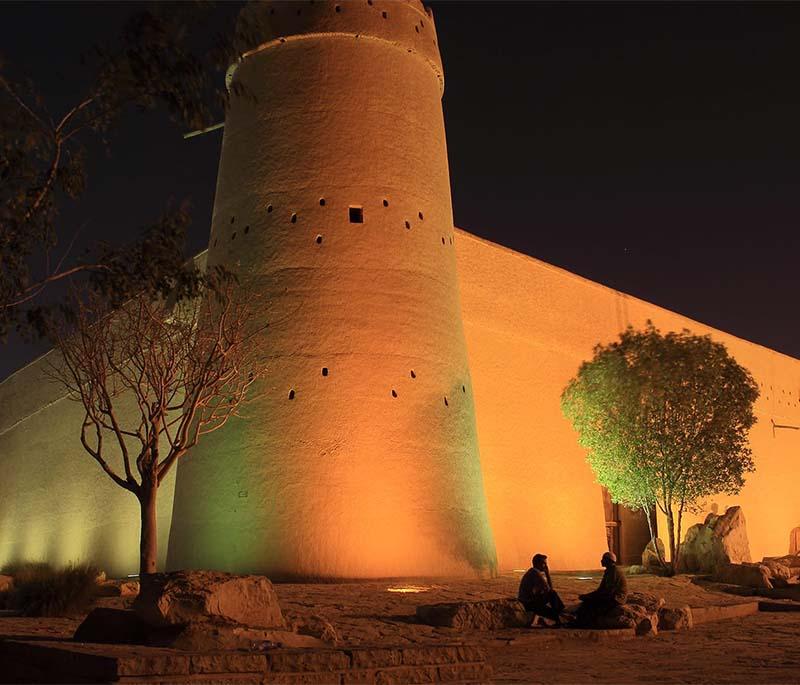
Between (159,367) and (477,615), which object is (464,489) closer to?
(159,367)

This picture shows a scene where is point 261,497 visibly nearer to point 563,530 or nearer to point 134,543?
point 134,543

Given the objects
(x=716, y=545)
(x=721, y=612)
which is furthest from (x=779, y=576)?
(x=721, y=612)

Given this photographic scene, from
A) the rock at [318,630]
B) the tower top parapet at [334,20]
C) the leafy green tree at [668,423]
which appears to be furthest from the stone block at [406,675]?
the leafy green tree at [668,423]

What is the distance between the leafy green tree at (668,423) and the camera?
20359mm

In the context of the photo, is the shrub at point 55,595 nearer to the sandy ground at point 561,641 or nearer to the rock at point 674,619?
the sandy ground at point 561,641

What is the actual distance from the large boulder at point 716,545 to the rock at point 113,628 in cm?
A: 1520

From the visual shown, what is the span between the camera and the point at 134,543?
21812 mm

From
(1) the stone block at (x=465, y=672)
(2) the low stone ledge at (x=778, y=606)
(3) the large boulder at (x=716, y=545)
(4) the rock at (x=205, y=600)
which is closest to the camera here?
(1) the stone block at (x=465, y=672)

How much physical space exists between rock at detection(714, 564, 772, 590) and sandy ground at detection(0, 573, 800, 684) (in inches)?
143

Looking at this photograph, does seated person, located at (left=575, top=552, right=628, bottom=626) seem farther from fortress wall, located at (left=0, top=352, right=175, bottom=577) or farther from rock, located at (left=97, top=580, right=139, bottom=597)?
fortress wall, located at (left=0, top=352, right=175, bottom=577)

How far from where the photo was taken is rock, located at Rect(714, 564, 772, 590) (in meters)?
16.8

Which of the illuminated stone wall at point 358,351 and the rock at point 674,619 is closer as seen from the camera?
the rock at point 674,619

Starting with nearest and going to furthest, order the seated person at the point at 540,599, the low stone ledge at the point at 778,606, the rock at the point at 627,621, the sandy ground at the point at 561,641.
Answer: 1. the sandy ground at the point at 561,641
2. the rock at the point at 627,621
3. the seated person at the point at 540,599
4. the low stone ledge at the point at 778,606

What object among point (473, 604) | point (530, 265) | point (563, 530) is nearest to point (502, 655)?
point (473, 604)
